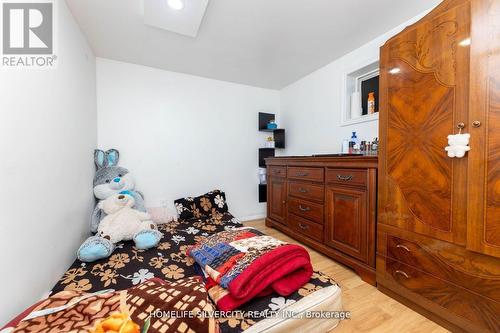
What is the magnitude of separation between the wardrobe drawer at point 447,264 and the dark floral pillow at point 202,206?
1804 mm

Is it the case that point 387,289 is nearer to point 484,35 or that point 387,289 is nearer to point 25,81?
point 484,35

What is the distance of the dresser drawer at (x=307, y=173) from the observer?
1901 millimetres

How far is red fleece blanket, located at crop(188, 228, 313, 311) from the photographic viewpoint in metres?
0.90

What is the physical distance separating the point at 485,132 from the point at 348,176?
2.63ft

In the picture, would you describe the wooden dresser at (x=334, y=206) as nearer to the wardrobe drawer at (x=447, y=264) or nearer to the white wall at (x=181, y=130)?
the wardrobe drawer at (x=447, y=264)

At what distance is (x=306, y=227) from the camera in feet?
6.82

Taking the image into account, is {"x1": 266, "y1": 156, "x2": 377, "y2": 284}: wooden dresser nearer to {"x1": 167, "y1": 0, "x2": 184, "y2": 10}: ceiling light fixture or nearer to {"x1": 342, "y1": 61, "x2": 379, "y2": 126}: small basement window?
{"x1": 342, "y1": 61, "x2": 379, "y2": 126}: small basement window

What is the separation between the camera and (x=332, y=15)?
1598 mm

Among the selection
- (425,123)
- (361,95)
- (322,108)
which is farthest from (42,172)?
(361,95)

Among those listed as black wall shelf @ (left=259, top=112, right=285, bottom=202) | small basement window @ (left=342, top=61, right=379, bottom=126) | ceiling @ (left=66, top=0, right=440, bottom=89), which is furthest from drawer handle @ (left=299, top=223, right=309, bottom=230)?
ceiling @ (left=66, top=0, right=440, bottom=89)

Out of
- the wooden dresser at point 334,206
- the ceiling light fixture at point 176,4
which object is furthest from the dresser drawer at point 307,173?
the ceiling light fixture at point 176,4

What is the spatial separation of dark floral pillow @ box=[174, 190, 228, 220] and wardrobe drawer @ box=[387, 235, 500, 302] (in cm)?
180

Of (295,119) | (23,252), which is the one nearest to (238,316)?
(23,252)

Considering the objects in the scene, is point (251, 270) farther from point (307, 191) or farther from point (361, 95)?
point (361, 95)
